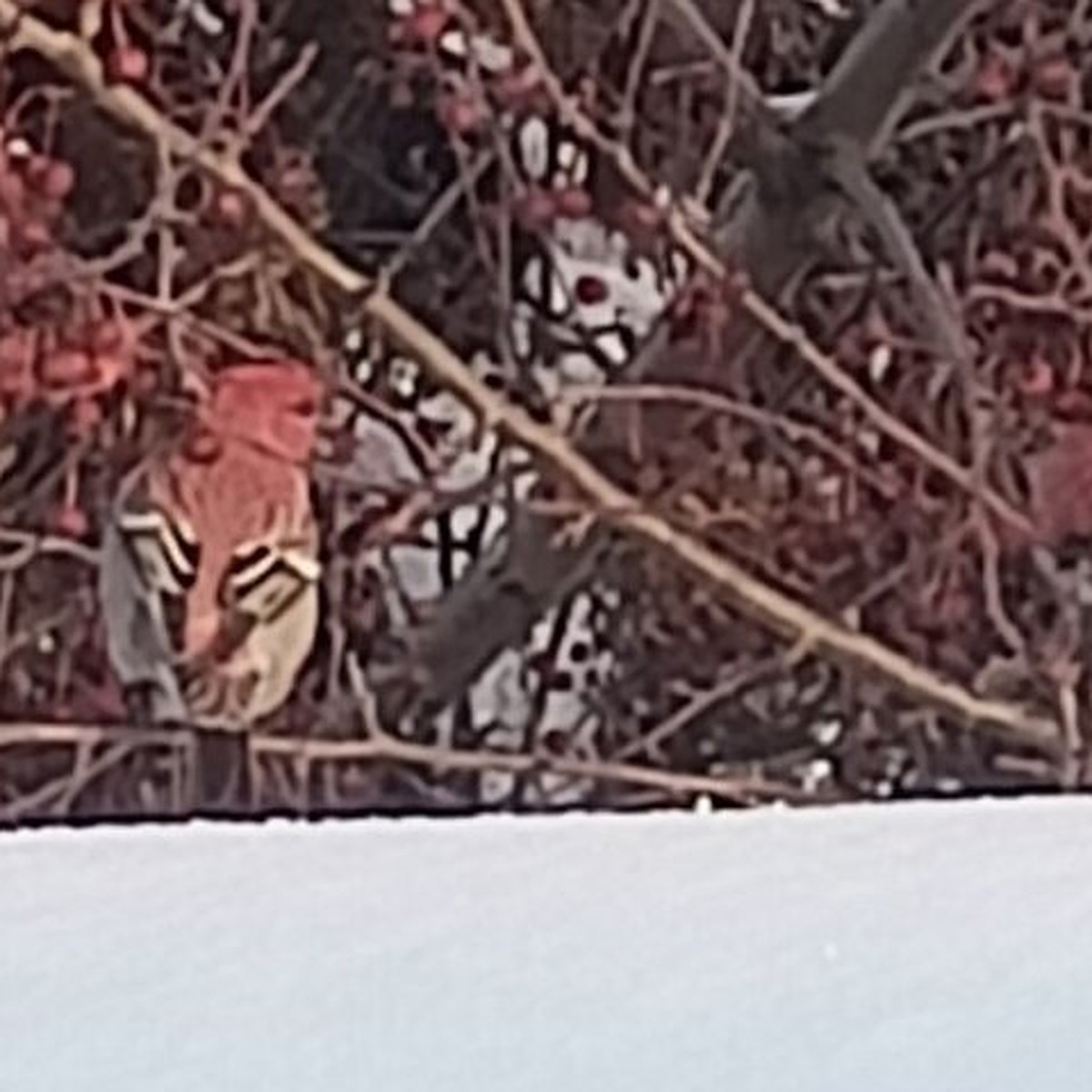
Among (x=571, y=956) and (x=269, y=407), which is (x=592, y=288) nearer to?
(x=269, y=407)

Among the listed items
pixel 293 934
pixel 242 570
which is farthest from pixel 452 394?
pixel 293 934

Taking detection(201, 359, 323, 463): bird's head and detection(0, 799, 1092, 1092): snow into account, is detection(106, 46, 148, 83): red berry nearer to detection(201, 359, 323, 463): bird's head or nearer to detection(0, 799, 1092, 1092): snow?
detection(201, 359, 323, 463): bird's head

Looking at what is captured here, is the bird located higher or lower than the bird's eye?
lower

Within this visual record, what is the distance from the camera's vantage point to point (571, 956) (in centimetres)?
102

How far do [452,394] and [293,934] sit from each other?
0.24m

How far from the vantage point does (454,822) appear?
99 centimetres

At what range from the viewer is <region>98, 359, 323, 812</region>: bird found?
0.97 meters

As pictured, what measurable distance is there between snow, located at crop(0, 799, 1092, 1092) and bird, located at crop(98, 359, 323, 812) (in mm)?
55

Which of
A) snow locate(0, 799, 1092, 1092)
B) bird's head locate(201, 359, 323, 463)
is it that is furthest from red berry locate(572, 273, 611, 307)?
snow locate(0, 799, 1092, 1092)

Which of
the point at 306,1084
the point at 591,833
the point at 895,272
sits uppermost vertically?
the point at 895,272

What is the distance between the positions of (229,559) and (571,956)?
0.73 feet

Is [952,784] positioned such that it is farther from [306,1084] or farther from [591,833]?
[306,1084]

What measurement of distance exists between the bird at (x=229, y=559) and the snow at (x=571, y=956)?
5cm

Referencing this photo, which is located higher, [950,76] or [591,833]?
[950,76]
